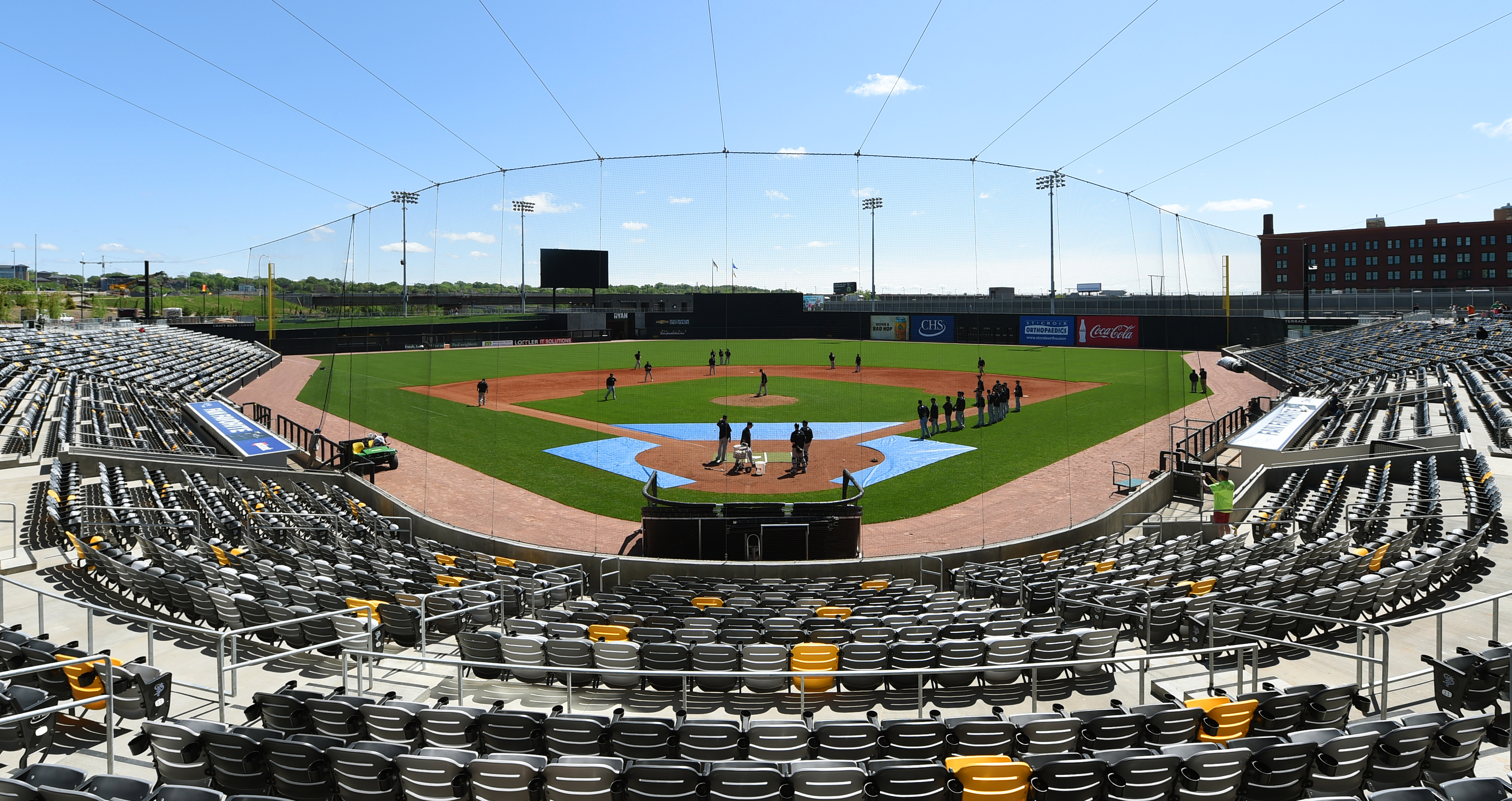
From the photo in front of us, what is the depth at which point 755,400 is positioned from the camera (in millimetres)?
38250

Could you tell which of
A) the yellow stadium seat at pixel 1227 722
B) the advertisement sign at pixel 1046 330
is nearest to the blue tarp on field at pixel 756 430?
the yellow stadium seat at pixel 1227 722

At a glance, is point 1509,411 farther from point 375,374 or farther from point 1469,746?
point 375,374

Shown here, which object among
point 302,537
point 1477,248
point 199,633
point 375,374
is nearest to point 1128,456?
point 302,537

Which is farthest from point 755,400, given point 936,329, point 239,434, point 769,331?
point 936,329

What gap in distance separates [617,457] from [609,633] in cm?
1762

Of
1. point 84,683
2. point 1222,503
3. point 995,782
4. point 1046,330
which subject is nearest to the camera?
point 995,782

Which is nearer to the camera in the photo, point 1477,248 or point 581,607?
point 581,607

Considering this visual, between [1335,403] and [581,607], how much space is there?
94.5ft

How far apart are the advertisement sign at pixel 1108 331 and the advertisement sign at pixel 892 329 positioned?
14774 mm

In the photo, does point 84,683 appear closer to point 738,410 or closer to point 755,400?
point 738,410

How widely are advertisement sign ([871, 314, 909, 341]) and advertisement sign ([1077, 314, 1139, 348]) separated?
14.8 meters

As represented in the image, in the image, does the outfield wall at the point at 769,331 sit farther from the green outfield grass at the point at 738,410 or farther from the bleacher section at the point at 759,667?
the bleacher section at the point at 759,667

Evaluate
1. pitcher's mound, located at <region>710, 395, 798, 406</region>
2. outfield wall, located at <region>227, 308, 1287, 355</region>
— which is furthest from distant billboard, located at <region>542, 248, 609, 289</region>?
outfield wall, located at <region>227, 308, 1287, 355</region>

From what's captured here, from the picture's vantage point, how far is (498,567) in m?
13.5
